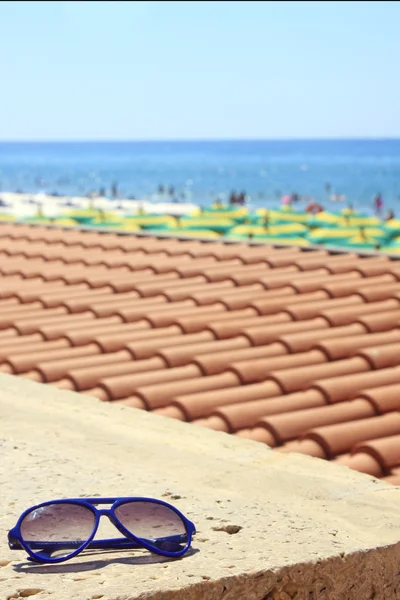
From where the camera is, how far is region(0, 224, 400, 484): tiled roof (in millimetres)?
4344

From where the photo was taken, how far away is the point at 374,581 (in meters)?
2.32

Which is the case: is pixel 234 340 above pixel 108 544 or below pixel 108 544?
below

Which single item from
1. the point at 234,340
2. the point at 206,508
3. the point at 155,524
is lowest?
the point at 234,340

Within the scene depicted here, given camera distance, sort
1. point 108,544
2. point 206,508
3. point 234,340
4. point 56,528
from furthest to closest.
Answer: point 234,340 → point 206,508 → point 108,544 → point 56,528

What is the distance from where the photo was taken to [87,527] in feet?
6.74

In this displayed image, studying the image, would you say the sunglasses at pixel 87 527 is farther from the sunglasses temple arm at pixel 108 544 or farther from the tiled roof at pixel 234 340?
the tiled roof at pixel 234 340

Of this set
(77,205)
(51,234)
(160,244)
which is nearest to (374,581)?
(160,244)

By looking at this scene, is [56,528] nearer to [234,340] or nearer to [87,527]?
[87,527]

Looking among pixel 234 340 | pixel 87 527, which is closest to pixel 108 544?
pixel 87 527

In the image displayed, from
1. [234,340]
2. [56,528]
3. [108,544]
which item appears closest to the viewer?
[56,528]

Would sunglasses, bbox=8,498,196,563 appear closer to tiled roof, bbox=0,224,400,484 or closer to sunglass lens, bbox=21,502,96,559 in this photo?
sunglass lens, bbox=21,502,96,559

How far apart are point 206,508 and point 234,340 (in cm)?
314

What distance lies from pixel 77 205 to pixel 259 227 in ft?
148

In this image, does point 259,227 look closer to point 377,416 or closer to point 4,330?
point 4,330
